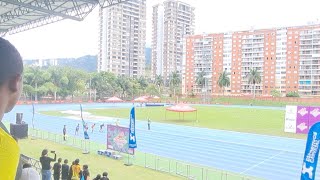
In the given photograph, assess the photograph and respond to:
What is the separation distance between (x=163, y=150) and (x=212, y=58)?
282 ft

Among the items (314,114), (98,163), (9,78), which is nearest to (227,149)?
(98,163)

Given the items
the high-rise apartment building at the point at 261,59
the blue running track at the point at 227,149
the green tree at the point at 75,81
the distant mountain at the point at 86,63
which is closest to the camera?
the blue running track at the point at 227,149

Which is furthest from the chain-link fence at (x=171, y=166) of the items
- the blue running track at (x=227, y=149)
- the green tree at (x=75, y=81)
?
the green tree at (x=75, y=81)

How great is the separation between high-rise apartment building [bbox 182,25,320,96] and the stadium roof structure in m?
63.2

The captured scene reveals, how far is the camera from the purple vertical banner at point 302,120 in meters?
22.9

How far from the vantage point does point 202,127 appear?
27.5 meters

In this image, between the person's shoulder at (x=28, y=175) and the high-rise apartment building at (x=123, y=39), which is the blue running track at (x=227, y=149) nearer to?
the person's shoulder at (x=28, y=175)

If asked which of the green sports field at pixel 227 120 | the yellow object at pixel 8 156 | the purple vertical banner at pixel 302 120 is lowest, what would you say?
the green sports field at pixel 227 120

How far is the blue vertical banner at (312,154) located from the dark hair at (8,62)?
602 centimetres

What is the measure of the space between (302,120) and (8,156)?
25.3 meters

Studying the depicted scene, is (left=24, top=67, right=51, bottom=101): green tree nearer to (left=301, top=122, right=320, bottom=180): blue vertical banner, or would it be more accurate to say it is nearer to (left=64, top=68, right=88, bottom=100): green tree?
(left=64, top=68, right=88, bottom=100): green tree

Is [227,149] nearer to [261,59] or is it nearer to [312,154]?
[312,154]

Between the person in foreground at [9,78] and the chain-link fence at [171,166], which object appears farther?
the chain-link fence at [171,166]

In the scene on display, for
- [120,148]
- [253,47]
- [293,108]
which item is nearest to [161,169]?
[120,148]
